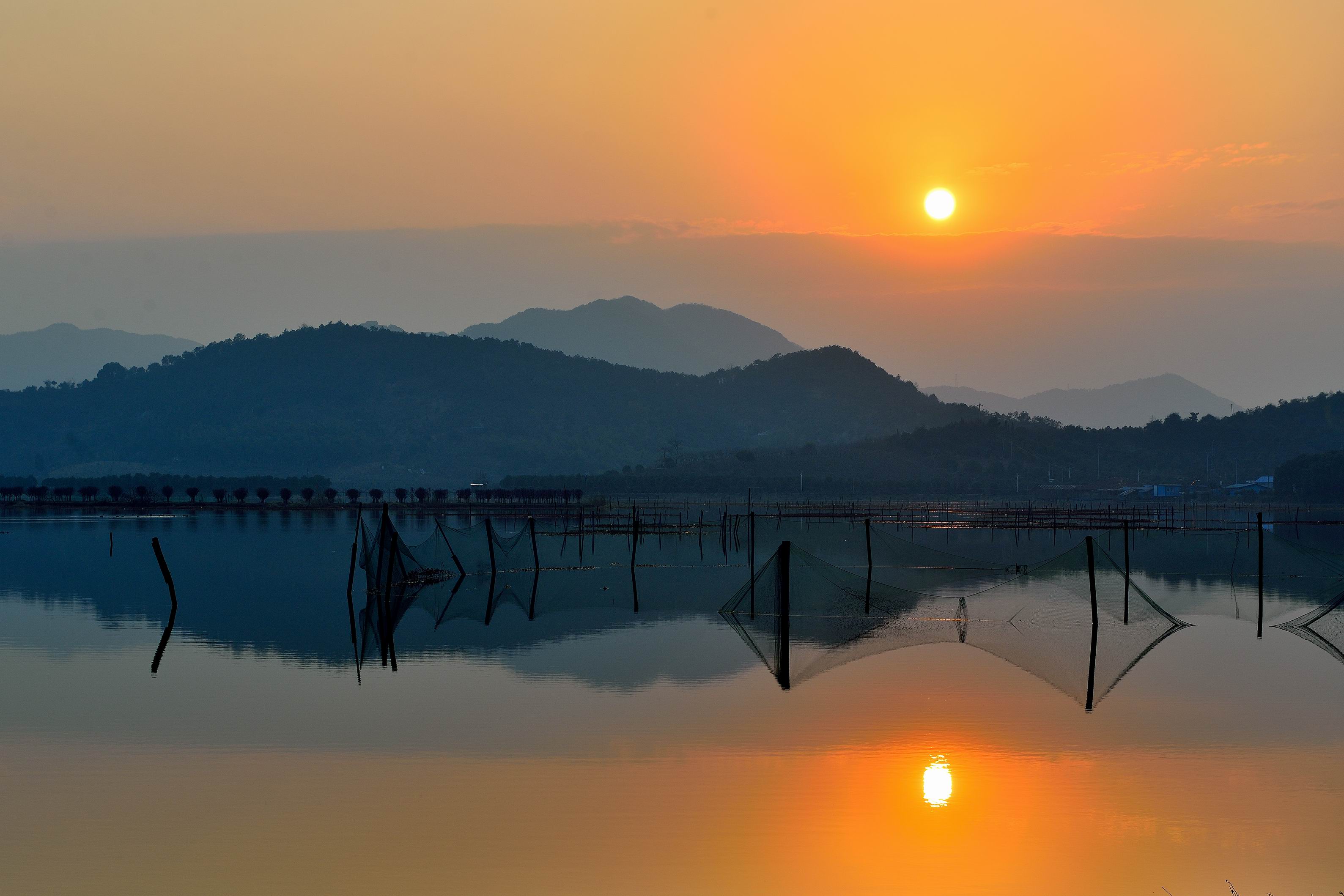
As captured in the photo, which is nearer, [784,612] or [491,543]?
[784,612]

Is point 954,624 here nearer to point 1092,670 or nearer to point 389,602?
point 1092,670

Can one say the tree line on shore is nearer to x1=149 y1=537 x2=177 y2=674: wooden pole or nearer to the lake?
x1=149 y1=537 x2=177 y2=674: wooden pole

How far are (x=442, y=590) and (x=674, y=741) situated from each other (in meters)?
22.9

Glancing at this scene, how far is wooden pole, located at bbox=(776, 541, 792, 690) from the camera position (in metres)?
26.9

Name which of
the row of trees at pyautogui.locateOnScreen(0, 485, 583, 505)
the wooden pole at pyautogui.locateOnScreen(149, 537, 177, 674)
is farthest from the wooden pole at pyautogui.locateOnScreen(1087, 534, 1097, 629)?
the row of trees at pyautogui.locateOnScreen(0, 485, 583, 505)

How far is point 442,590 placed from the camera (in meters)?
42.2

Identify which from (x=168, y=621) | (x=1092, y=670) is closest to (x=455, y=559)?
(x=168, y=621)

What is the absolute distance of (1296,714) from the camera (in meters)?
23.2

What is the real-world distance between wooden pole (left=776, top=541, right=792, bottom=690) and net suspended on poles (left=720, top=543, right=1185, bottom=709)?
0.03m

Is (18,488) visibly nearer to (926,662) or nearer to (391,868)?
(926,662)

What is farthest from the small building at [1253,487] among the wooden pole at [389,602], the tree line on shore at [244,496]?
the wooden pole at [389,602]

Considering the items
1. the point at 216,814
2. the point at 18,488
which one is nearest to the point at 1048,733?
the point at 216,814

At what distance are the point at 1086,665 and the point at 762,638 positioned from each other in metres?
7.75

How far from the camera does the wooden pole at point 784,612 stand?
26922 millimetres
